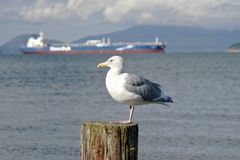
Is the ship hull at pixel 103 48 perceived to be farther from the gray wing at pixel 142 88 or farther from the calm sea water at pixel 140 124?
the gray wing at pixel 142 88

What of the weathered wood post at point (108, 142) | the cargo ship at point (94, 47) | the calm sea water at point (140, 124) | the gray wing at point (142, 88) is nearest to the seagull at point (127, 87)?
the gray wing at point (142, 88)

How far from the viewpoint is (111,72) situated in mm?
7656

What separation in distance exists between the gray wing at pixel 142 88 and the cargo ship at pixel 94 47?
143 metres

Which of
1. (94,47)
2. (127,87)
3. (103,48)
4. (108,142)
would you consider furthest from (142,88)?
(94,47)

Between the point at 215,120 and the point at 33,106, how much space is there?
10128 mm

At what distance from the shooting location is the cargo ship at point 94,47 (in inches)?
6043

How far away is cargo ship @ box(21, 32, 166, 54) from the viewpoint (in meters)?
154

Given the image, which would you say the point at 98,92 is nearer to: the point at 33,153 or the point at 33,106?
the point at 33,106

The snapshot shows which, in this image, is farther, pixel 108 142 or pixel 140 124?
pixel 140 124

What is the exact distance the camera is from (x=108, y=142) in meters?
6.28

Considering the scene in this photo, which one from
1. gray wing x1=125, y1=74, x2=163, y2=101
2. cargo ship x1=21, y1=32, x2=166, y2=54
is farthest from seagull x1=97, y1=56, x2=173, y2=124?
cargo ship x1=21, y1=32, x2=166, y2=54

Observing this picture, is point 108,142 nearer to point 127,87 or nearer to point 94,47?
point 127,87

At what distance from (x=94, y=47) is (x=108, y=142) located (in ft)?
490

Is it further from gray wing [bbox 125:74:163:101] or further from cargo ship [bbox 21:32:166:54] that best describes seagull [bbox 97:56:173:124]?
cargo ship [bbox 21:32:166:54]
